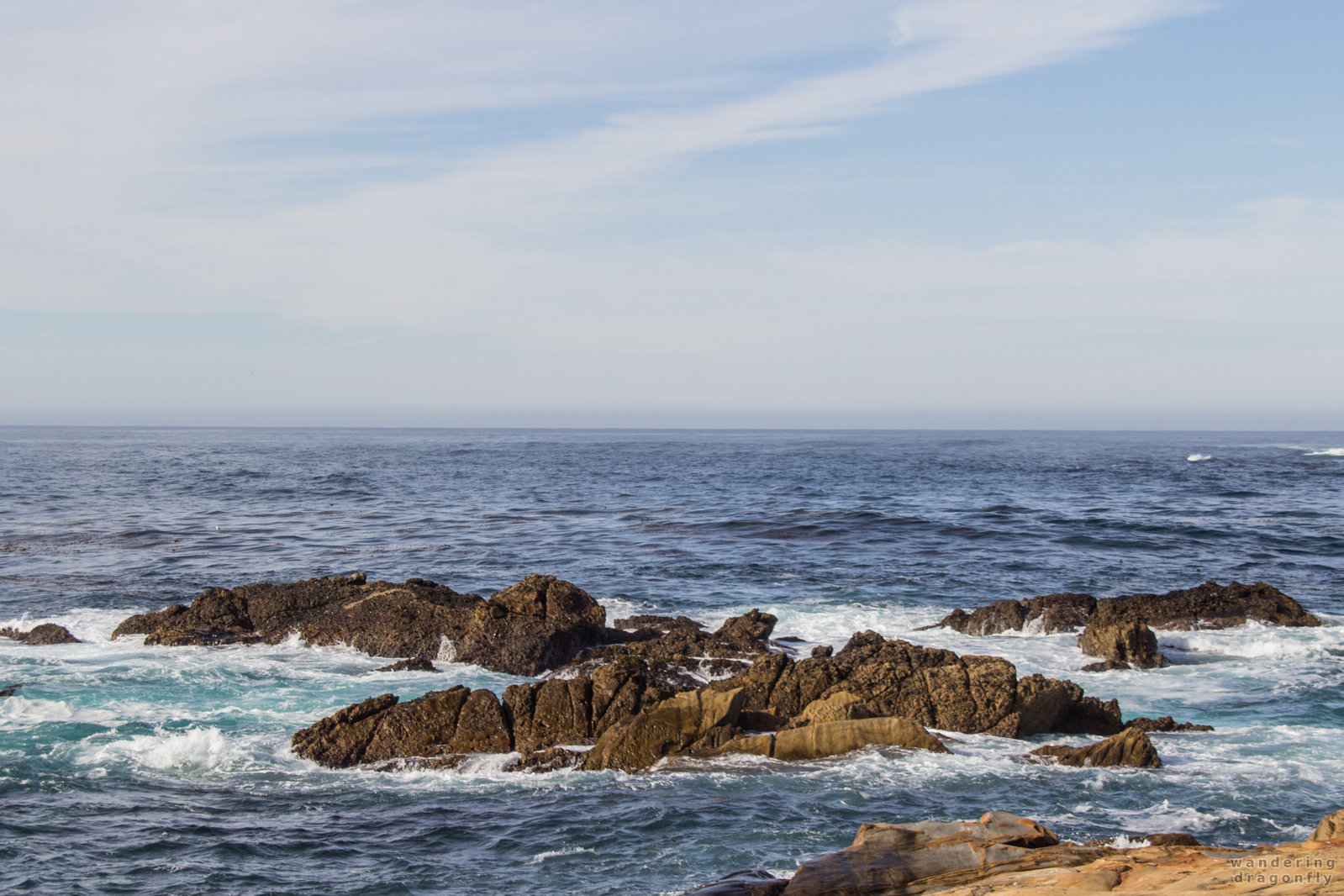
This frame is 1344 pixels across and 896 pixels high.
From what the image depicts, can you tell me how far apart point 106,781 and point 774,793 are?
9.22 metres

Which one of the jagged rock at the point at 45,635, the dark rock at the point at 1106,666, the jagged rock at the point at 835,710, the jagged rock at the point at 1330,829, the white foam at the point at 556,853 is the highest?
the jagged rock at the point at 1330,829

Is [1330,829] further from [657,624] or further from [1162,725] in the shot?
[657,624]

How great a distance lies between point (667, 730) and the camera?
523 inches

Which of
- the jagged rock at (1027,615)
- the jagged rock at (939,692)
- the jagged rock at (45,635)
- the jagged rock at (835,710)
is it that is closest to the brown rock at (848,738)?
the jagged rock at (835,710)

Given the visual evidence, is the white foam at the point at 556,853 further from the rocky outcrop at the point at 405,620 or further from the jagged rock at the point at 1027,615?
the jagged rock at the point at 1027,615

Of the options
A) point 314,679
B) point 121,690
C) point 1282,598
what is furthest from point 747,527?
point 121,690

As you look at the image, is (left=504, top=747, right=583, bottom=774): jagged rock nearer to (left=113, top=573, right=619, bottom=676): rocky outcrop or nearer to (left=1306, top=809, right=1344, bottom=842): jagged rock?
(left=113, top=573, right=619, bottom=676): rocky outcrop

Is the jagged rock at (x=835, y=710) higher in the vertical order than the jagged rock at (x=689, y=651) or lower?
higher

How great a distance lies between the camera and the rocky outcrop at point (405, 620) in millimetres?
18656

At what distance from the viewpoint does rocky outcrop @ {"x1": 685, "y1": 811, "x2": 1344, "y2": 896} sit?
23.0 feet

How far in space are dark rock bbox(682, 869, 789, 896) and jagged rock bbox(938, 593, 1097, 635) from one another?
546 inches

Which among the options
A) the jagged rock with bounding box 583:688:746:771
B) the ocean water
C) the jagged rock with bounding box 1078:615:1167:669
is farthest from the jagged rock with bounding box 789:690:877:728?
the jagged rock with bounding box 1078:615:1167:669

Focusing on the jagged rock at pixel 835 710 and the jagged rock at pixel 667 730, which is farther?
the jagged rock at pixel 835 710

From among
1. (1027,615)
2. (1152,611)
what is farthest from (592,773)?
(1152,611)
